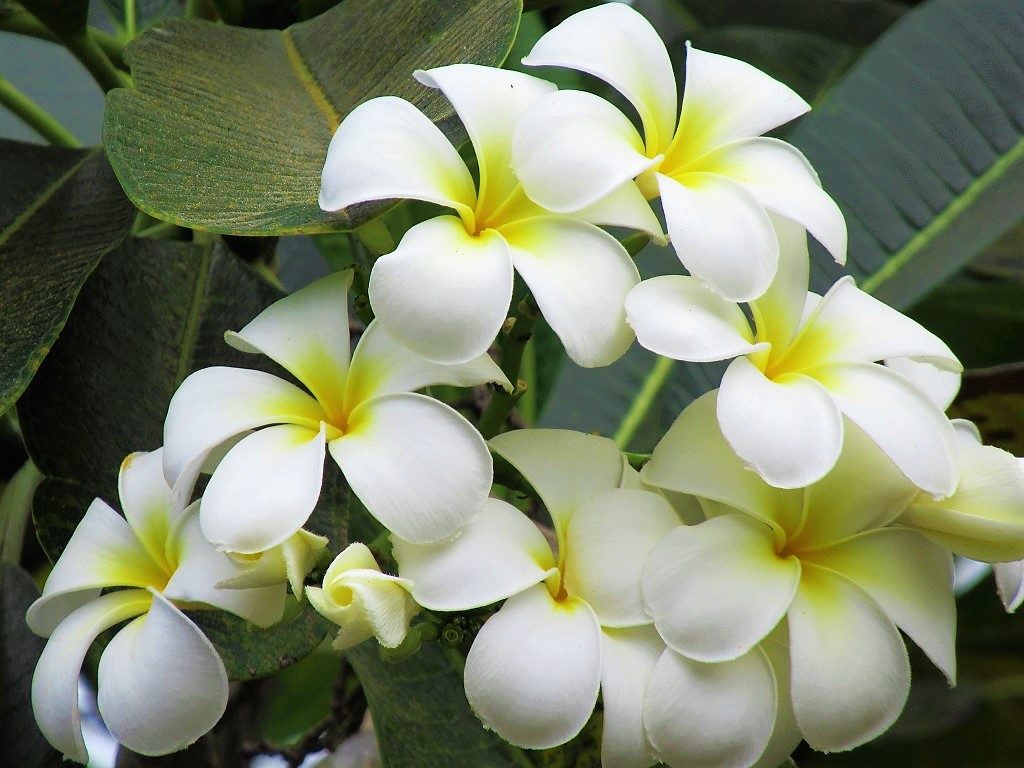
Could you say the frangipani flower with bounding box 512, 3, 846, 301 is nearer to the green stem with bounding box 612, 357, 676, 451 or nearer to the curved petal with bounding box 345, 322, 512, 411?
the curved petal with bounding box 345, 322, 512, 411

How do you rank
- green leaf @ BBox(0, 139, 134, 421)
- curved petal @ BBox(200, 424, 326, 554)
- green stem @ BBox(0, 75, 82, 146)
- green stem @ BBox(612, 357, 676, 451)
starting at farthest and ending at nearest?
green stem @ BBox(612, 357, 676, 451) < green stem @ BBox(0, 75, 82, 146) < green leaf @ BBox(0, 139, 134, 421) < curved petal @ BBox(200, 424, 326, 554)

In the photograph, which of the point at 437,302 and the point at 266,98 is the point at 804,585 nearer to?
the point at 437,302

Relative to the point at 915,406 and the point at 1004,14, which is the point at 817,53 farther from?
the point at 915,406

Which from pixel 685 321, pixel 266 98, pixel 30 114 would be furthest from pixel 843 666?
pixel 30 114

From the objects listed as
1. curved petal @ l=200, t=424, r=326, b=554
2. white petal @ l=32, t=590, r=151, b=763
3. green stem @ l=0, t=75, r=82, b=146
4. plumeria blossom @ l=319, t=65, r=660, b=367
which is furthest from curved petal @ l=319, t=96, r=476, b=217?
green stem @ l=0, t=75, r=82, b=146

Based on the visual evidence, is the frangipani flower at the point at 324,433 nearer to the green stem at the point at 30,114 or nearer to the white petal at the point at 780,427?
the white petal at the point at 780,427

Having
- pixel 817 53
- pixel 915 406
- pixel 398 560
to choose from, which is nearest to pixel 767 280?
pixel 915 406
